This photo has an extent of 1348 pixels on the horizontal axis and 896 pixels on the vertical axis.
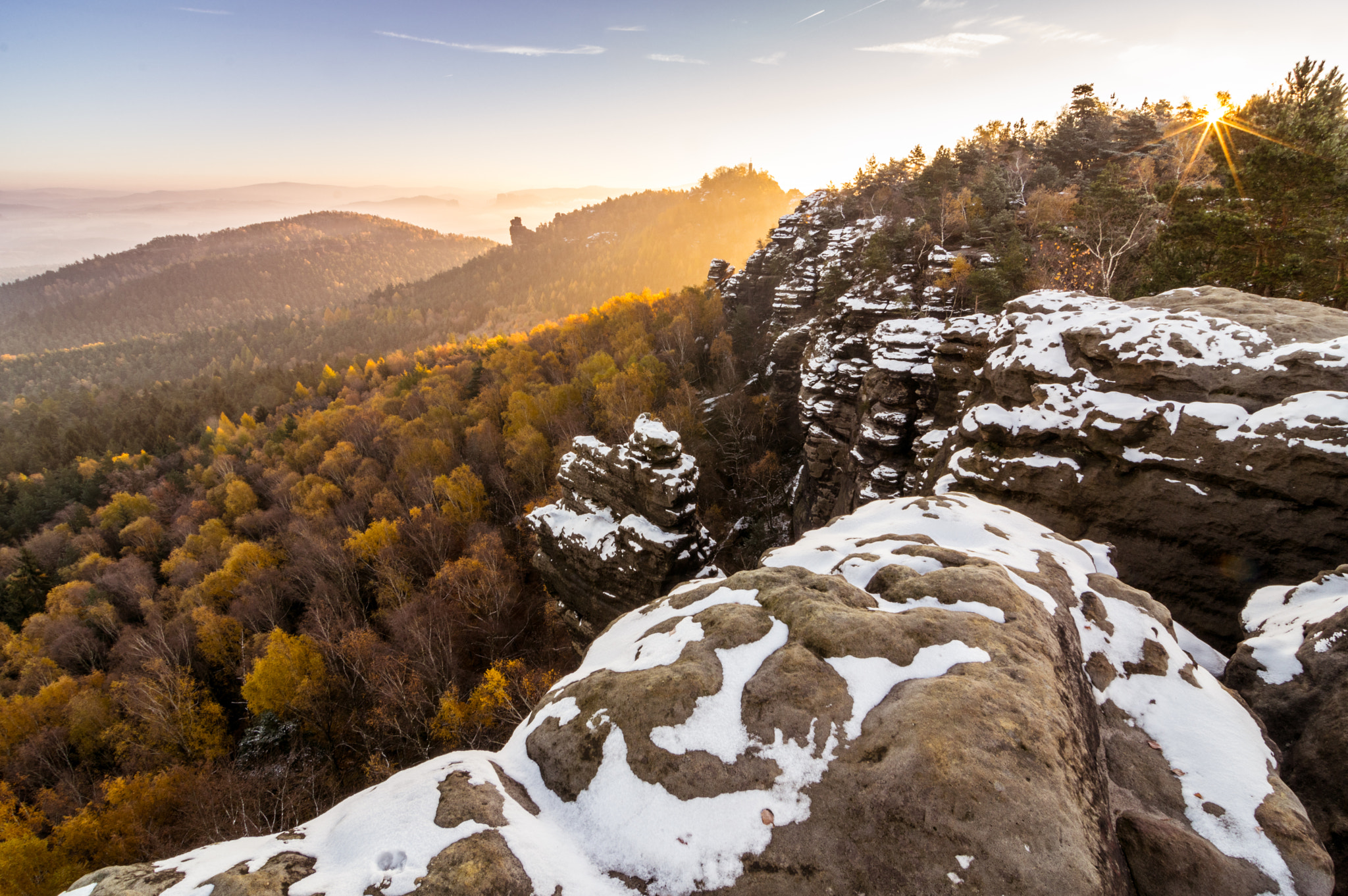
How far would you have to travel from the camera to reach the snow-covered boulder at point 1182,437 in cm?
1065

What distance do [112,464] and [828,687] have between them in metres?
110

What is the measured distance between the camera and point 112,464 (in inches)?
2916

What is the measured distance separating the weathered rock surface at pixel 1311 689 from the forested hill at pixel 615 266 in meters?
145

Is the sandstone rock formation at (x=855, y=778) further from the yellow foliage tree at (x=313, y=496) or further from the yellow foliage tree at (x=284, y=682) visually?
the yellow foliage tree at (x=313, y=496)

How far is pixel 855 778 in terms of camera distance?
581 centimetres

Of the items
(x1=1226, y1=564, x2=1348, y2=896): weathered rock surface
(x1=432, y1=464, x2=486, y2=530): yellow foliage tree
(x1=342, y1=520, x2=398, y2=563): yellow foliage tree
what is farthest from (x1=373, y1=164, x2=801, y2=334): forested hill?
(x1=1226, y1=564, x2=1348, y2=896): weathered rock surface

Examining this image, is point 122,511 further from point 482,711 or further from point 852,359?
point 852,359

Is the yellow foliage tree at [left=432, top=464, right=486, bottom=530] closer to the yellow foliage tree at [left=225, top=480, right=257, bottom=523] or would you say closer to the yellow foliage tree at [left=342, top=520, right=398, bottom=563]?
the yellow foliage tree at [left=342, top=520, right=398, bottom=563]

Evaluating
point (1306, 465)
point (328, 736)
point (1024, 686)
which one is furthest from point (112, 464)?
point (1306, 465)

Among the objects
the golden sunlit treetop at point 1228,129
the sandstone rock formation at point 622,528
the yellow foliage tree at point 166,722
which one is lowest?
the yellow foliage tree at point 166,722

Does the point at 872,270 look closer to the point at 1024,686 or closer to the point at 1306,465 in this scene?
the point at 1306,465

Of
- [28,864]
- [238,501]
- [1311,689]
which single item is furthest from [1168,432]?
[238,501]

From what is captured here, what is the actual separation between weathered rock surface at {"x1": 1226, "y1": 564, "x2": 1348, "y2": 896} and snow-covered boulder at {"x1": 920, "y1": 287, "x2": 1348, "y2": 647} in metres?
2.02

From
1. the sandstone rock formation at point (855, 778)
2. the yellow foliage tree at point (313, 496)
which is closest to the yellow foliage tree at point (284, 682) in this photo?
the yellow foliage tree at point (313, 496)
